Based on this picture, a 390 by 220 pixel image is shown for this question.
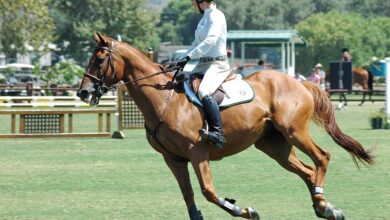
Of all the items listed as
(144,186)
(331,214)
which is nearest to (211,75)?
(331,214)

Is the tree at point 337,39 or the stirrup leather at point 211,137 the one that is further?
the tree at point 337,39

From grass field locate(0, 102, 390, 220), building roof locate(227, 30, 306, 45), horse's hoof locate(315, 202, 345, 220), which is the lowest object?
grass field locate(0, 102, 390, 220)

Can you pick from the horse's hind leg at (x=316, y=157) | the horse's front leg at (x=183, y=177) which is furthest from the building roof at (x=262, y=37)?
the horse's front leg at (x=183, y=177)

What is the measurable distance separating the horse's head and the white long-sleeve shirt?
789 mm

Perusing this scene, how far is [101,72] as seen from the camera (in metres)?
11.4

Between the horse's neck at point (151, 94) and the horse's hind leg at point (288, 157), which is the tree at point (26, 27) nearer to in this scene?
the horse's hind leg at point (288, 157)

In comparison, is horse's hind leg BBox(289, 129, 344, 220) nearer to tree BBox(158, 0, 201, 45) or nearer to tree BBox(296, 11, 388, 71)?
tree BBox(296, 11, 388, 71)

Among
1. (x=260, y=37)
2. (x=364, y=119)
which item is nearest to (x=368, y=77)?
(x=260, y=37)

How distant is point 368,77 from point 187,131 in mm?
33302

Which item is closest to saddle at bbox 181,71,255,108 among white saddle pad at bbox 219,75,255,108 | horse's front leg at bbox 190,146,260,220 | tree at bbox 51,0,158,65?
white saddle pad at bbox 219,75,255,108

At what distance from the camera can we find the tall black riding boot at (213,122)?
11.2m

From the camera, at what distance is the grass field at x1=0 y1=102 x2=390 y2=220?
12258mm

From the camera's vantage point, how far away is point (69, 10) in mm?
82438

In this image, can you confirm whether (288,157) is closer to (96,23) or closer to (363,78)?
(363,78)
